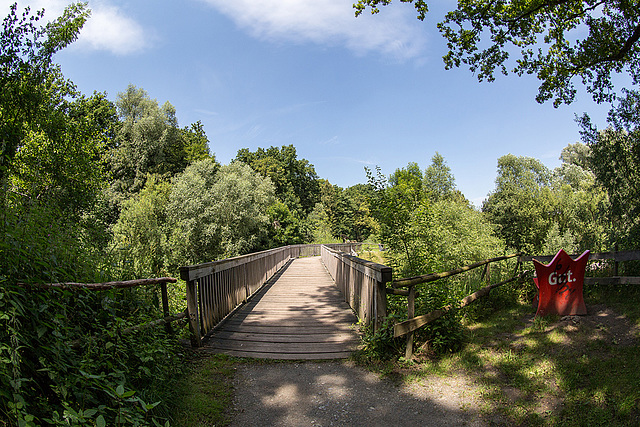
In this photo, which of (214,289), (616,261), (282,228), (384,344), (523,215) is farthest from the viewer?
(282,228)

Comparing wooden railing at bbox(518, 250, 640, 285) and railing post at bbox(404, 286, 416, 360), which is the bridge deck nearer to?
railing post at bbox(404, 286, 416, 360)

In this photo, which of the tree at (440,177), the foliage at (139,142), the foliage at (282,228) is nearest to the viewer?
the foliage at (139,142)

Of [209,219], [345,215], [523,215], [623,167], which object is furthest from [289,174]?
[623,167]

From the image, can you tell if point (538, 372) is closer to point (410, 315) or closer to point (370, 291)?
point (410, 315)

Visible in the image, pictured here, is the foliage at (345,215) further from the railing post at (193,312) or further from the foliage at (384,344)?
the foliage at (384,344)

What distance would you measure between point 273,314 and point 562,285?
4.77m

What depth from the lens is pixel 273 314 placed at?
20.8 feet

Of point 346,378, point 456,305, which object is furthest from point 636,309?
point 346,378

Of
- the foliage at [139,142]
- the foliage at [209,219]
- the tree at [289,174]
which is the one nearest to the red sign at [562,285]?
the foliage at [209,219]

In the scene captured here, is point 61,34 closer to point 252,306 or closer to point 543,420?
point 252,306

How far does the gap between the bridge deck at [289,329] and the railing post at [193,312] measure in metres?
0.20

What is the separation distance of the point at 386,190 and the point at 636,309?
3.89m

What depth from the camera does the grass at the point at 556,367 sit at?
2898 mm

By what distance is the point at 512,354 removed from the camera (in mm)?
4191
